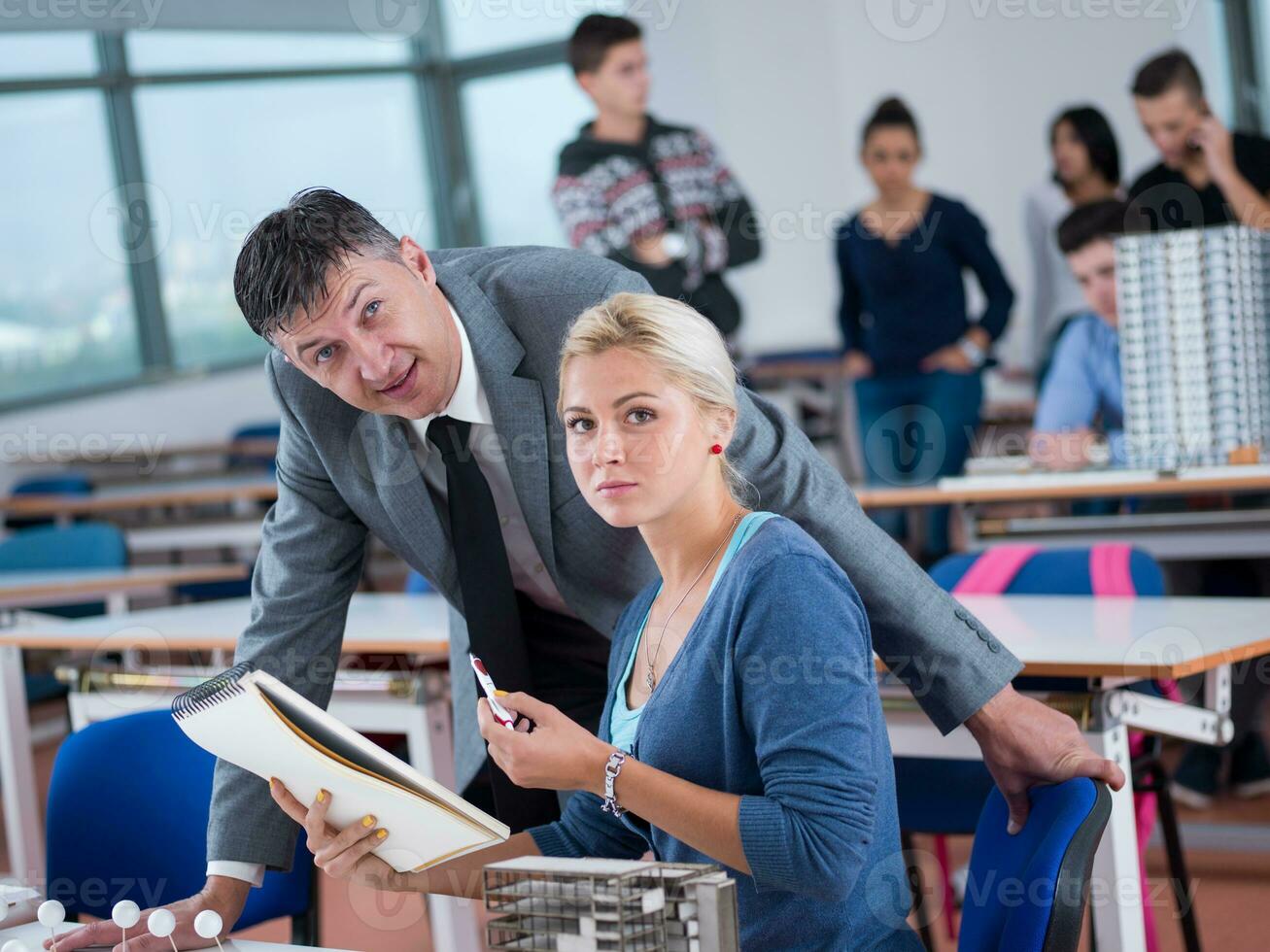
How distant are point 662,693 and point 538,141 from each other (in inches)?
296

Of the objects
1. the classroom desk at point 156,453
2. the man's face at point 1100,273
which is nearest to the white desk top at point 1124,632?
the man's face at point 1100,273

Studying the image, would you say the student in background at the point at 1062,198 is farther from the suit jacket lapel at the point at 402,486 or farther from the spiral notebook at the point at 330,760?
the spiral notebook at the point at 330,760

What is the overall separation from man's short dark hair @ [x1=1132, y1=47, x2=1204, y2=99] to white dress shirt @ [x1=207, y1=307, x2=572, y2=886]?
10.5 feet

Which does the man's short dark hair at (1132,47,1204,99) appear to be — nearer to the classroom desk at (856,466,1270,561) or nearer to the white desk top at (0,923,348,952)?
the classroom desk at (856,466,1270,561)

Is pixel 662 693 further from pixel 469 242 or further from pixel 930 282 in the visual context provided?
pixel 469 242

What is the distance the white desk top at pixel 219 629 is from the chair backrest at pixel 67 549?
93 cm

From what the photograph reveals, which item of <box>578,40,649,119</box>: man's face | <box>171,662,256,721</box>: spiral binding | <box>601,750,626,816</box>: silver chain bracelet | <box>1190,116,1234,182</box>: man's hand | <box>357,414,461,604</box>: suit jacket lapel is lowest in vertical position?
<box>601,750,626,816</box>: silver chain bracelet

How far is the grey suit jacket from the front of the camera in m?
1.62

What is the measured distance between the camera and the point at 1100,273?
3.73m

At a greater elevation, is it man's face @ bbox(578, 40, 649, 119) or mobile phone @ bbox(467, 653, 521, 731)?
man's face @ bbox(578, 40, 649, 119)

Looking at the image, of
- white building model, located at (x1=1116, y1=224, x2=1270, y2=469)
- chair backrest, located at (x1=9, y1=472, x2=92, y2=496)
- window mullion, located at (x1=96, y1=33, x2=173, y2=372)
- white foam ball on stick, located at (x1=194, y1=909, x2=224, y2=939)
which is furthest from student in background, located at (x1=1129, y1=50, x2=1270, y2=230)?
window mullion, located at (x1=96, y1=33, x2=173, y2=372)

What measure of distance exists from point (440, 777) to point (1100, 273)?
221 cm

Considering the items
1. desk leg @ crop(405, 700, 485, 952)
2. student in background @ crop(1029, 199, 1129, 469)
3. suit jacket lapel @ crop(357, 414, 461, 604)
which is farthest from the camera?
student in background @ crop(1029, 199, 1129, 469)

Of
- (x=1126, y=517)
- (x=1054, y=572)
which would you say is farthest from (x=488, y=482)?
(x=1126, y=517)
